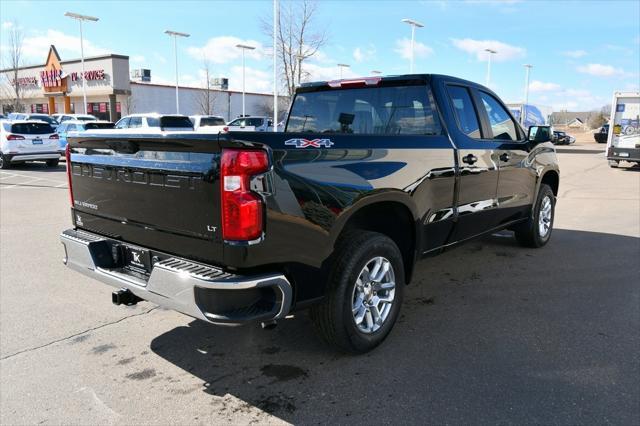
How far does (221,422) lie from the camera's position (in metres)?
2.83

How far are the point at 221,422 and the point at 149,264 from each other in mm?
1069

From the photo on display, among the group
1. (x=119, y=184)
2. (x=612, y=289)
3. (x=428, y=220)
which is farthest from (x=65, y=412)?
(x=612, y=289)

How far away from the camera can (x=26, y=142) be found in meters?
16.9

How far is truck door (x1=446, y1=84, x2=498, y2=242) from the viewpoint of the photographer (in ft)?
14.6

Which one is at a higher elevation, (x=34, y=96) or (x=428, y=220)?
(x=34, y=96)

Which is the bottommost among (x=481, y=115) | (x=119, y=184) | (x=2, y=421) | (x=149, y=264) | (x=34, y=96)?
(x=2, y=421)

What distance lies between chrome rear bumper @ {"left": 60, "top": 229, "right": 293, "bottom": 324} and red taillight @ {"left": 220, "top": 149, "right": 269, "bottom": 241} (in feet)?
0.80

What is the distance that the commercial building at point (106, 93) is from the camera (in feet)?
139

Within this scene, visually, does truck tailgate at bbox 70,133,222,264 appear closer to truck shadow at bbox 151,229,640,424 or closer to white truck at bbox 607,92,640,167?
truck shadow at bbox 151,229,640,424

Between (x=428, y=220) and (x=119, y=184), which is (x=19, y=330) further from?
(x=428, y=220)

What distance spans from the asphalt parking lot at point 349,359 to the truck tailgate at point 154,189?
35.7 inches

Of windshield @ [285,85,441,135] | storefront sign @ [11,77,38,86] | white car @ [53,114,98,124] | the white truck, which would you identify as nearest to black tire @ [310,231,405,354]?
windshield @ [285,85,441,135]

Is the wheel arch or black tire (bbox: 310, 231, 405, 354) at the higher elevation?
the wheel arch

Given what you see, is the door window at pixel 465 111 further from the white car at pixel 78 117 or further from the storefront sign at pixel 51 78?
the storefront sign at pixel 51 78
